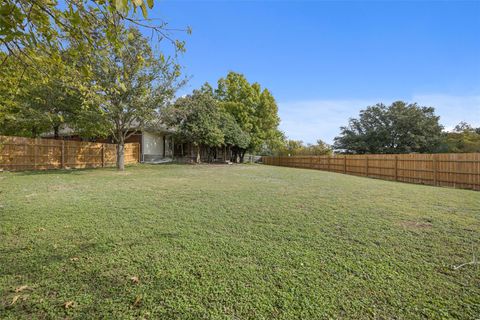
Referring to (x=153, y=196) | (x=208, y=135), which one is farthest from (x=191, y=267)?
(x=208, y=135)

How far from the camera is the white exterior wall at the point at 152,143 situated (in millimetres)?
21328

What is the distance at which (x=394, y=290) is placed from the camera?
228 cm

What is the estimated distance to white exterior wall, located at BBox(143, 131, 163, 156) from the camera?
21328 millimetres

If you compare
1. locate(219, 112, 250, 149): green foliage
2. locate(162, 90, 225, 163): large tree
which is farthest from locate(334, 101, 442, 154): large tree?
locate(162, 90, 225, 163): large tree

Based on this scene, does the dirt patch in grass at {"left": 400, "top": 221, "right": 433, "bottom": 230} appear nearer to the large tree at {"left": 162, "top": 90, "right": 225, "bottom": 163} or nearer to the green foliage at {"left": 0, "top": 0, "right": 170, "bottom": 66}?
the green foliage at {"left": 0, "top": 0, "right": 170, "bottom": 66}

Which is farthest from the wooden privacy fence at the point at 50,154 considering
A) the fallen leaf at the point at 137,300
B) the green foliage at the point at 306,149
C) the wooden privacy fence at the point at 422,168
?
the green foliage at the point at 306,149

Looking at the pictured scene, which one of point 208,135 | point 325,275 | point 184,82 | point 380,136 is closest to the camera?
point 325,275

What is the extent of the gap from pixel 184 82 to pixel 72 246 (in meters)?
11.9

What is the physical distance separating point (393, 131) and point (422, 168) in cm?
1736

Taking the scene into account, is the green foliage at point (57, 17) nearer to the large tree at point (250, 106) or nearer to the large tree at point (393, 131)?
the large tree at point (250, 106)

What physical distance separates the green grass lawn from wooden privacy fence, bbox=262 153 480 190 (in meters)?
7.08

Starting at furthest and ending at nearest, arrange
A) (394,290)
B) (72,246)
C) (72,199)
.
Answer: (72,199), (72,246), (394,290)

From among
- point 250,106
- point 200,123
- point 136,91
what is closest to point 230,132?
point 200,123

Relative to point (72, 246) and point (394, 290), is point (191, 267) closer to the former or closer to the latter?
point (72, 246)
